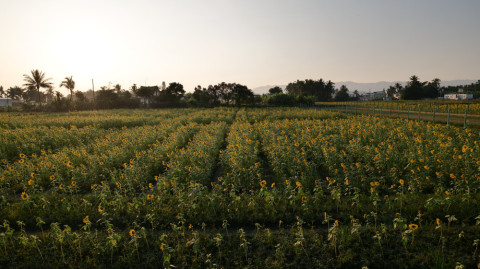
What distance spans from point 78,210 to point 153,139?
8150 mm

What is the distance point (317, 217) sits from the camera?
545 centimetres

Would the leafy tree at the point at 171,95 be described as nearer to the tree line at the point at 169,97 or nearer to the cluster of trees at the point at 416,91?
the tree line at the point at 169,97

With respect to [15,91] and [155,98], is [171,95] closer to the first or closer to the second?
[155,98]

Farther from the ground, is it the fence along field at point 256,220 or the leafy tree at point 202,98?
the leafy tree at point 202,98

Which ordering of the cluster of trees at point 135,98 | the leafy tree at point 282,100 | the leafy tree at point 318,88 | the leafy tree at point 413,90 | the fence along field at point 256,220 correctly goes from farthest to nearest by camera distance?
1. the leafy tree at point 318,88
2. the leafy tree at point 413,90
3. the leafy tree at point 282,100
4. the cluster of trees at point 135,98
5. the fence along field at point 256,220

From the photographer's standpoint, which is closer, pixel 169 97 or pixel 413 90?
pixel 169 97

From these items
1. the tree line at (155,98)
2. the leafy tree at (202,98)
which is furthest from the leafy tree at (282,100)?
the leafy tree at (202,98)

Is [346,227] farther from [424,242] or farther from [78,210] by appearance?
[78,210]

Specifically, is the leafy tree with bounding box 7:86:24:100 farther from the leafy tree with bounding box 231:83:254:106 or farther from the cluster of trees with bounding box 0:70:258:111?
the leafy tree with bounding box 231:83:254:106

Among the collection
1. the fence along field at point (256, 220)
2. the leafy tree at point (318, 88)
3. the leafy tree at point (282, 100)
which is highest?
the leafy tree at point (318, 88)

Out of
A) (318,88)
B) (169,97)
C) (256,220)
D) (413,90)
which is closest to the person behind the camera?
(256,220)

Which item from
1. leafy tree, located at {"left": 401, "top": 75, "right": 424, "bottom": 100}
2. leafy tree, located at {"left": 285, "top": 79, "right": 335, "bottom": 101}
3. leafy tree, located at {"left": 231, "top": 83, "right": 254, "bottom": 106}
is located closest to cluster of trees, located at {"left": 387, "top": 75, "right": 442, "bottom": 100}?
leafy tree, located at {"left": 401, "top": 75, "right": 424, "bottom": 100}

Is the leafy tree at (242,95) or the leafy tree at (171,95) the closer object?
the leafy tree at (171,95)

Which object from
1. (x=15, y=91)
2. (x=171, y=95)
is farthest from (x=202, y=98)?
(x=15, y=91)
